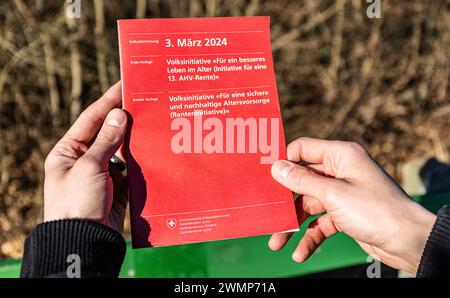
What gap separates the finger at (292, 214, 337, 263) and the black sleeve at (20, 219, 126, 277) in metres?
0.76

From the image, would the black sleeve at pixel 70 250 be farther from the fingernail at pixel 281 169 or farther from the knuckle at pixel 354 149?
the knuckle at pixel 354 149

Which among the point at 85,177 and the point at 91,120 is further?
the point at 91,120

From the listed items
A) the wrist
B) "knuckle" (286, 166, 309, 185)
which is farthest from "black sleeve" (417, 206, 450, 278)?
"knuckle" (286, 166, 309, 185)

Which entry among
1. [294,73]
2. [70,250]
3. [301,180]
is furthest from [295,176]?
[294,73]

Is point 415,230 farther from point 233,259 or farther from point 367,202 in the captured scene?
point 233,259

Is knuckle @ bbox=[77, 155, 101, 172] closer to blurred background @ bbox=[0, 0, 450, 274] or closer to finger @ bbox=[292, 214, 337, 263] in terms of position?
finger @ bbox=[292, 214, 337, 263]

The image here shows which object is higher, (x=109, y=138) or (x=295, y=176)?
(x=109, y=138)

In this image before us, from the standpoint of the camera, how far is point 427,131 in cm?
459

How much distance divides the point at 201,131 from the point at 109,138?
0.28 meters

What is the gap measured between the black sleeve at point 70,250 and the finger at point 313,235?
765mm

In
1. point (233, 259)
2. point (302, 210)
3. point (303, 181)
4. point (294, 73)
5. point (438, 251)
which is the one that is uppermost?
point (294, 73)

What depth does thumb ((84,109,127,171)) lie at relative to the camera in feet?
5.18

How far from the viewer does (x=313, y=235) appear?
6.68 ft
